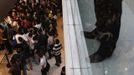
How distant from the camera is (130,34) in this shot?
5.66 m

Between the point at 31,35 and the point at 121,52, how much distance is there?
6.72 metres

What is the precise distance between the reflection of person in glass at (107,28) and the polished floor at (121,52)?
4.2 inches

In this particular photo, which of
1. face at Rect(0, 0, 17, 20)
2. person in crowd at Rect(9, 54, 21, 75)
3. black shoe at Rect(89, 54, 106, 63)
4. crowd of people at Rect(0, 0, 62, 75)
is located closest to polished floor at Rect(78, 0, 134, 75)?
black shoe at Rect(89, 54, 106, 63)

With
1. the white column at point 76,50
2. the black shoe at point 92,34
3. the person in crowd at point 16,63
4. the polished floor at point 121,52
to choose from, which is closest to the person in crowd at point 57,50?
the person in crowd at point 16,63

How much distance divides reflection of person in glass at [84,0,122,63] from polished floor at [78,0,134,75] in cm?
11

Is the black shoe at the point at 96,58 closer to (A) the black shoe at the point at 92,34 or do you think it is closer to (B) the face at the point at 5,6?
(A) the black shoe at the point at 92,34

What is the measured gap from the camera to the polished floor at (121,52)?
4.73 meters

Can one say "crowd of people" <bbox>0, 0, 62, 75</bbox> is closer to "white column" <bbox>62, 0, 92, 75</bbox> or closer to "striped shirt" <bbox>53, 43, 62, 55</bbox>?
"striped shirt" <bbox>53, 43, 62, 55</bbox>

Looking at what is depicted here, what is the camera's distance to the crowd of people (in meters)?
10.5

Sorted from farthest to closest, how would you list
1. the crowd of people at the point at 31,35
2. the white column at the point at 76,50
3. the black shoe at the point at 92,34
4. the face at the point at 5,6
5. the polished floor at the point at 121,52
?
the face at the point at 5,6
the crowd of people at the point at 31,35
the black shoe at the point at 92,34
the white column at the point at 76,50
the polished floor at the point at 121,52

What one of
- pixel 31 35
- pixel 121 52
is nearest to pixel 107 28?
pixel 121 52

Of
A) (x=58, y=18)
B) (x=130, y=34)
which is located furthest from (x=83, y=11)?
(x=58, y=18)

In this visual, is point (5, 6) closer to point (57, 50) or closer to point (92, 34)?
point (57, 50)

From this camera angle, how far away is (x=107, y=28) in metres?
5.21
